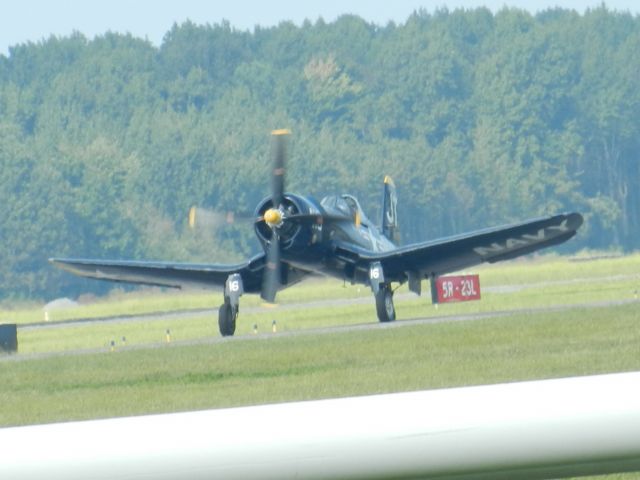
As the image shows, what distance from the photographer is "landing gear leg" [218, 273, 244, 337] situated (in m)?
29.5

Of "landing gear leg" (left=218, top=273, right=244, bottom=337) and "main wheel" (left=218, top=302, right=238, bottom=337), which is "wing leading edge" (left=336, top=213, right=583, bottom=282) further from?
"main wheel" (left=218, top=302, right=238, bottom=337)

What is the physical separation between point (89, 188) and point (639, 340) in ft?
302

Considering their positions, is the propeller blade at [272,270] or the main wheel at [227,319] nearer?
the main wheel at [227,319]

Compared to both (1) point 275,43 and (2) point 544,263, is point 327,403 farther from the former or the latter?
(1) point 275,43

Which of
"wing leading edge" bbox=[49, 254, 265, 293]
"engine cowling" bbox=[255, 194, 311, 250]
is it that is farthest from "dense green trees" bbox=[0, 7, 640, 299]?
"engine cowling" bbox=[255, 194, 311, 250]

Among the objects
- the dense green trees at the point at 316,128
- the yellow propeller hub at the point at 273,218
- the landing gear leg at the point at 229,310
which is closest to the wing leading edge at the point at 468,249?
the yellow propeller hub at the point at 273,218

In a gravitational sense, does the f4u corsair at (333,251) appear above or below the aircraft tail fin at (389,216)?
below

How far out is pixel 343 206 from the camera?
3194 cm

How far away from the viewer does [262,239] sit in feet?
99.6

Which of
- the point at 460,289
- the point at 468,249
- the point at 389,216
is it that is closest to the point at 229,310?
the point at 468,249

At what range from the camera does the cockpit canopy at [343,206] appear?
3152 centimetres

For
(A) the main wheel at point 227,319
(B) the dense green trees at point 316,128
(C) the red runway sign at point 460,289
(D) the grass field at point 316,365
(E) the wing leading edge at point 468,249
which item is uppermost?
(B) the dense green trees at point 316,128

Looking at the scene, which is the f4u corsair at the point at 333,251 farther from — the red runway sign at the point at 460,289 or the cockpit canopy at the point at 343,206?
the red runway sign at the point at 460,289

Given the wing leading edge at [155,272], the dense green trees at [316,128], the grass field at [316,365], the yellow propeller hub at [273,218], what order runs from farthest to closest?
the dense green trees at [316,128] → the wing leading edge at [155,272] → the yellow propeller hub at [273,218] → the grass field at [316,365]
